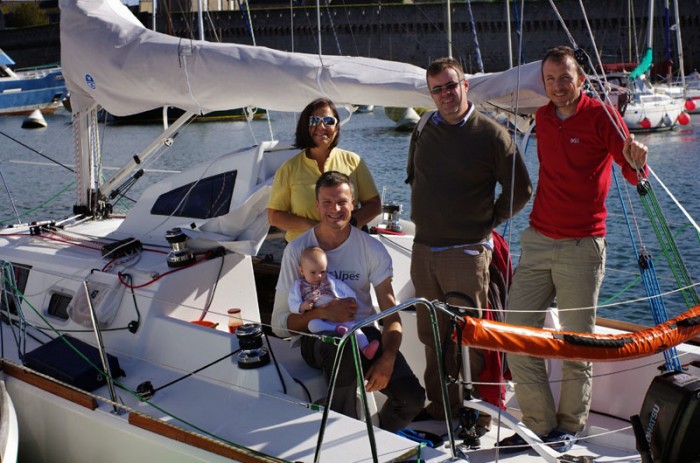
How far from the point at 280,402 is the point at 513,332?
1186 mm

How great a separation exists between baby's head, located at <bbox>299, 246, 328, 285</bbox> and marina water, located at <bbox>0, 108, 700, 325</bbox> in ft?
2.20

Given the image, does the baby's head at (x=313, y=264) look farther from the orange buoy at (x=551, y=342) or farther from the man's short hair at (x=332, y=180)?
the orange buoy at (x=551, y=342)

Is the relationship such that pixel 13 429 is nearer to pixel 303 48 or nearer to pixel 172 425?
pixel 172 425

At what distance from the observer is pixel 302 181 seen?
161 inches

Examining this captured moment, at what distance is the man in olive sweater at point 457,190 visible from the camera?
364cm

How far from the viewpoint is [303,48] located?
148 ft

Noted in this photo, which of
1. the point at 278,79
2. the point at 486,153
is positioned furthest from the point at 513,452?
the point at 278,79

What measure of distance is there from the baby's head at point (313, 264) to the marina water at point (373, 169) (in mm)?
670

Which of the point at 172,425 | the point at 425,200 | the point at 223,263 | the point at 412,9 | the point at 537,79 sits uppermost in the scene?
the point at 412,9

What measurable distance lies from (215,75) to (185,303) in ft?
4.46

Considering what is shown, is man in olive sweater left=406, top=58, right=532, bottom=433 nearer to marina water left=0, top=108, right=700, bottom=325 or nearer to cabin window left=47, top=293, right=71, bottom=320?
marina water left=0, top=108, right=700, bottom=325

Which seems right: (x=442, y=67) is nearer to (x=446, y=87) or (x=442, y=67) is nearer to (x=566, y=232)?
(x=446, y=87)

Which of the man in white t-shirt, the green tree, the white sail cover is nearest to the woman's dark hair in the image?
Answer: the white sail cover

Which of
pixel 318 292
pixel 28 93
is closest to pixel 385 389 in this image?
pixel 318 292
